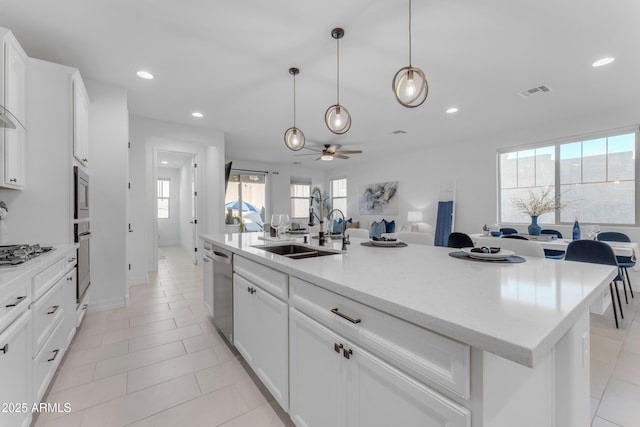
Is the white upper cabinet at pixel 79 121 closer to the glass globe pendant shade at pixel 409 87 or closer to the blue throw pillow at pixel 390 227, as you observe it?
the glass globe pendant shade at pixel 409 87

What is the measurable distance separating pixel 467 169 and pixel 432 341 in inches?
241

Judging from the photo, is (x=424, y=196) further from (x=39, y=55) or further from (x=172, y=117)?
(x=39, y=55)

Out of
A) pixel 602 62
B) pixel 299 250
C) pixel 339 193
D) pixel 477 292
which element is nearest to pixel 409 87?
pixel 299 250

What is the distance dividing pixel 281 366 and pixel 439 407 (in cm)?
95

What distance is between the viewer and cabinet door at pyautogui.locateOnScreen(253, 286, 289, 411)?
1.43 m

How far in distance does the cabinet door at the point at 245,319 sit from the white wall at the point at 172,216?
8.59m

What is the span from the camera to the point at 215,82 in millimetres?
3320

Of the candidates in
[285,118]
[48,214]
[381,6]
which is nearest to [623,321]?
[381,6]

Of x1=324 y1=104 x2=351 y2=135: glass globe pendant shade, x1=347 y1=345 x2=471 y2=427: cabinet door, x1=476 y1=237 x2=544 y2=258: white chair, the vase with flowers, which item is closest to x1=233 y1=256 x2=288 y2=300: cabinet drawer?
x1=347 y1=345 x2=471 y2=427: cabinet door

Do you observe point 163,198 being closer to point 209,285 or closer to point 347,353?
point 209,285

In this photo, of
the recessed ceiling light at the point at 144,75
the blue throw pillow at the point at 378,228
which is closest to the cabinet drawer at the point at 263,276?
the recessed ceiling light at the point at 144,75

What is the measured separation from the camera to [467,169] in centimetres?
595

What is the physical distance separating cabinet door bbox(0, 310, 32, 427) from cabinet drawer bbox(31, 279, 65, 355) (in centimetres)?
11

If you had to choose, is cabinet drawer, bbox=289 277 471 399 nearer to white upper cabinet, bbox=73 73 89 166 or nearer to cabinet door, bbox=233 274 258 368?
cabinet door, bbox=233 274 258 368
